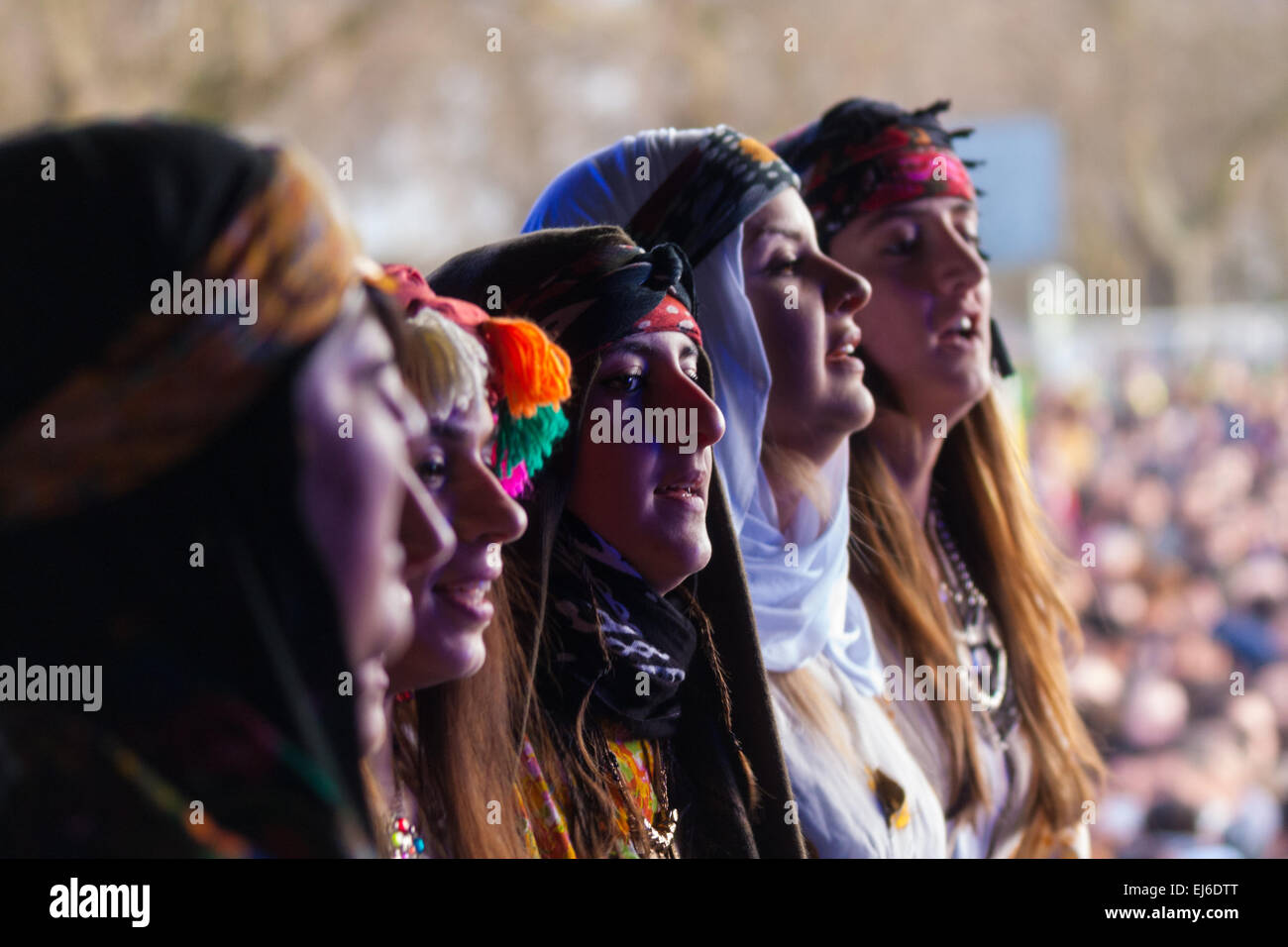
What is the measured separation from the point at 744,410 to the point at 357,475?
1397mm

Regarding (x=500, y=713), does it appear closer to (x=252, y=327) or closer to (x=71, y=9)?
(x=252, y=327)

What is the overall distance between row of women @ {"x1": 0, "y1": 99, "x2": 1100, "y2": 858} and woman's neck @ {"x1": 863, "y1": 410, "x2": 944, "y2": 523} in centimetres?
1

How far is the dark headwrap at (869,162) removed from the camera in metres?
2.97

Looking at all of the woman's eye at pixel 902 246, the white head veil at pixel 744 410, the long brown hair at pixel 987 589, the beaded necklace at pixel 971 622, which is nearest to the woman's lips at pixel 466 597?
the white head veil at pixel 744 410

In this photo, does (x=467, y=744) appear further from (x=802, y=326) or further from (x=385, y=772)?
(x=802, y=326)

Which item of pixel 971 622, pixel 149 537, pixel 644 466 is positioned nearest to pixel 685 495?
pixel 644 466

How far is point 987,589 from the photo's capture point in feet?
10.9

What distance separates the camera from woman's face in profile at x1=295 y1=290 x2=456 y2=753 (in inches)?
45.5

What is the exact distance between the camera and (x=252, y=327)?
1.14 m

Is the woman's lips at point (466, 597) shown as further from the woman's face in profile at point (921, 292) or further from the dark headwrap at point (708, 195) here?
the woman's face in profile at point (921, 292)

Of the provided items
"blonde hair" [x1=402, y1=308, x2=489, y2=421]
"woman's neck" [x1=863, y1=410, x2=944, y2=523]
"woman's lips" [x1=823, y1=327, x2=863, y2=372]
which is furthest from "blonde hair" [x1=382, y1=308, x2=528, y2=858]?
"woman's neck" [x1=863, y1=410, x2=944, y2=523]

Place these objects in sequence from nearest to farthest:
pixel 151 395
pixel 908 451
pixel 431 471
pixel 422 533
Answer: pixel 151 395 < pixel 422 533 < pixel 431 471 < pixel 908 451

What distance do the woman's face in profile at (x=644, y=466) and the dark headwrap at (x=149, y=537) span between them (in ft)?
3.25

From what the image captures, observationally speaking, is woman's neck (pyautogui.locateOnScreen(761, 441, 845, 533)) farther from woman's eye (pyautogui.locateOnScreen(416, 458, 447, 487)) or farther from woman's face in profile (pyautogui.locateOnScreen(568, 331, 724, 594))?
woman's eye (pyautogui.locateOnScreen(416, 458, 447, 487))
